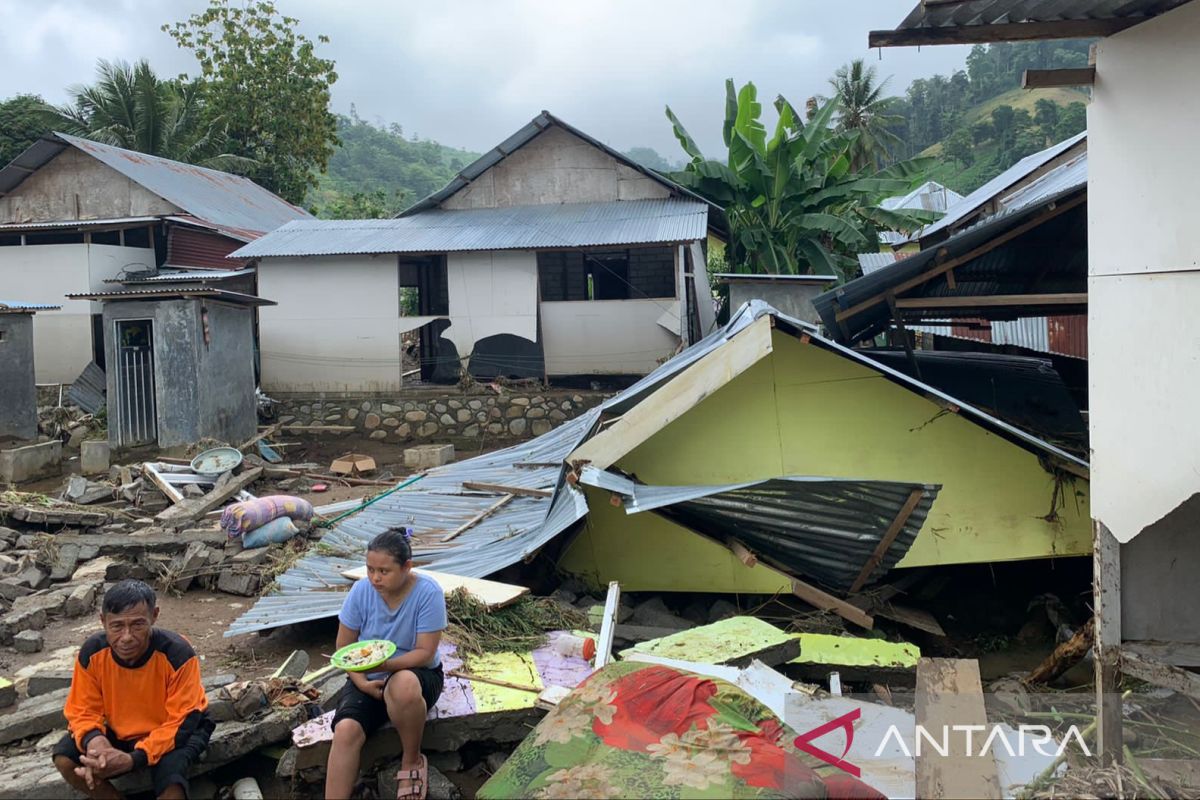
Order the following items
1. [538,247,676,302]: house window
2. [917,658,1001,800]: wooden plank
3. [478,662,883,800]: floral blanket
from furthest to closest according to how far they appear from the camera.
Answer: [538,247,676,302]: house window < [917,658,1001,800]: wooden plank < [478,662,883,800]: floral blanket

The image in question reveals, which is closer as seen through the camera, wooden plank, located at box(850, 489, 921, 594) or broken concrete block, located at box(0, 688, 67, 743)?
broken concrete block, located at box(0, 688, 67, 743)

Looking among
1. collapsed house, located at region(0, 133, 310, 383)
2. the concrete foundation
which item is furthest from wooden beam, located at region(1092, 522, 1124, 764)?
collapsed house, located at region(0, 133, 310, 383)

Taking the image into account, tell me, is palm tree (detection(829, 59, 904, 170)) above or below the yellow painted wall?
above

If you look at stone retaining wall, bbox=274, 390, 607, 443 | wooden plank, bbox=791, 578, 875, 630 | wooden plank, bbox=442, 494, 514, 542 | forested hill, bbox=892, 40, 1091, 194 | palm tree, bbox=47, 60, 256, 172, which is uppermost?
forested hill, bbox=892, 40, 1091, 194

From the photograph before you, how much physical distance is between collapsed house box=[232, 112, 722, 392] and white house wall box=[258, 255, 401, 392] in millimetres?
18

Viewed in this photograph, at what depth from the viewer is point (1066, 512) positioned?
6.32 meters

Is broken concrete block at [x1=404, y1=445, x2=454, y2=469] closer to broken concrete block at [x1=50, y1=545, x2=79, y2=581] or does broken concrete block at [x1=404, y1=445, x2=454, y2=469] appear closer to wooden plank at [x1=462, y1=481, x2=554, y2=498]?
wooden plank at [x1=462, y1=481, x2=554, y2=498]

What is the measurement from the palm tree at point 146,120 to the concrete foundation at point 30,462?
14.4 meters

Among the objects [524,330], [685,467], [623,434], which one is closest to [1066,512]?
[685,467]

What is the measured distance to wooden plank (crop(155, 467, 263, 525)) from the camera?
9742 mm

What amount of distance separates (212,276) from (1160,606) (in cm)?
1578

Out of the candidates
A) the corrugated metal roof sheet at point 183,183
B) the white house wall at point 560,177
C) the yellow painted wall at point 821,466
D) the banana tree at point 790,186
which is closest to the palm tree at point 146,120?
the corrugated metal roof sheet at point 183,183

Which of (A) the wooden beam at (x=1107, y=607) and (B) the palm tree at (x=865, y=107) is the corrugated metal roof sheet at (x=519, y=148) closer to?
(A) the wooden beam at (x=1107, y=607)

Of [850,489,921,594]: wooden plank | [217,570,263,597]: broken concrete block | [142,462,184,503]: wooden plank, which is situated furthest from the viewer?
[142,462,184,503]: wooden plank
